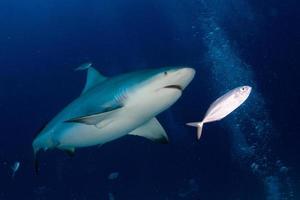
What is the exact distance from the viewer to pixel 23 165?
15.7m

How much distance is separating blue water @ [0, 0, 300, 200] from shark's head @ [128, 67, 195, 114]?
11731 mm

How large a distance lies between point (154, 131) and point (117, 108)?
1.04 m

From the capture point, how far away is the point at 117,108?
3.83 m

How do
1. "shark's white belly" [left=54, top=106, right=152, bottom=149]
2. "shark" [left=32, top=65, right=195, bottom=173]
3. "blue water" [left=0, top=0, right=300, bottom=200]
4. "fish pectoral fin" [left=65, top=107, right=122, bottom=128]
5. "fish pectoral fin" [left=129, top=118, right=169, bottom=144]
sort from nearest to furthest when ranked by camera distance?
"shark" [left=32, top=65, right=195, bottom=173], "fish pectoral fin" [left=65, top=107, right=122, bottom=128], "shark's white belly" [left=54, top=106, right=152, bottom=149], "fish pectoral fin" [left=129, top=118, right=169, bottom=144], "blue water" [left=0, top=0, right=300, bottom=200]

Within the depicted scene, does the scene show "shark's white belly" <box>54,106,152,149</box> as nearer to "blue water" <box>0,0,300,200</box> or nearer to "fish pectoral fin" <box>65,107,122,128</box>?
"fish pectoral fin" <box>65,107,122,128</box>

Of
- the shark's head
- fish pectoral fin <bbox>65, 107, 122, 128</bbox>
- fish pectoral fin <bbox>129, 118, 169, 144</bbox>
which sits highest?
the shark's head

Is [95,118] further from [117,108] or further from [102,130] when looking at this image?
[102,130]

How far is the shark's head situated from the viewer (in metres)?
3.47

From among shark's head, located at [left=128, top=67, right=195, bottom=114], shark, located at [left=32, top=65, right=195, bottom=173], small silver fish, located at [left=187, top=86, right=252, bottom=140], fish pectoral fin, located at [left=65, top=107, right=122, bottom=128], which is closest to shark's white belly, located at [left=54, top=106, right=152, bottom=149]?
shark, located at [left=32, top=65, right=195, bottom=173]

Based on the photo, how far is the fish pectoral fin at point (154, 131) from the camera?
4.64 meters

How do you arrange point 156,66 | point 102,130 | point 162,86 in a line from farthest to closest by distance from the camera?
1. point 156,66
2. point 102,130
3. point 162,86

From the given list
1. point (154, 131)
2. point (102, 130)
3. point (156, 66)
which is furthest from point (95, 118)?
point (156, 66)

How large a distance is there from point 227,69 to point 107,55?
19.7 ft

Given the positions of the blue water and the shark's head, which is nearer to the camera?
the shark's head
